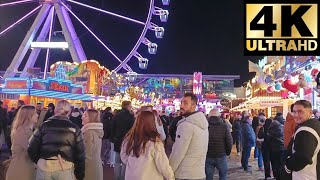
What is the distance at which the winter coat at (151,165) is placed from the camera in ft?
15.0

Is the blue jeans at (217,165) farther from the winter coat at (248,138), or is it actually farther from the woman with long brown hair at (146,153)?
the winter coat at (248,138)

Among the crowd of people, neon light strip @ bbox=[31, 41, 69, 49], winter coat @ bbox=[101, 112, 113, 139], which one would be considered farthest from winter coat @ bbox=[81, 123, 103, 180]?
neon light strip @ bbox=[31, 41, 69, 49]

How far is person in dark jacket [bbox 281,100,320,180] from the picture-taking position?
4090 mm

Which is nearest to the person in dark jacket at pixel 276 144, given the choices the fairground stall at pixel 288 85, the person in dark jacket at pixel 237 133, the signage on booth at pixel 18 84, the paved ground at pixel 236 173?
the paved ground at pixel 236 173

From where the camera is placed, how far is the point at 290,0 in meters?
5.80

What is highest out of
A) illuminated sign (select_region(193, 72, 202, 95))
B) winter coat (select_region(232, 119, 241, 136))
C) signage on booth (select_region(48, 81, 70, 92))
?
illuminated sign (select_region(193, 72, 202, 95))

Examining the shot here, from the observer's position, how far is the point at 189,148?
5.05 m

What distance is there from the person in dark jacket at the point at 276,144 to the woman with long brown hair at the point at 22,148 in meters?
5.12

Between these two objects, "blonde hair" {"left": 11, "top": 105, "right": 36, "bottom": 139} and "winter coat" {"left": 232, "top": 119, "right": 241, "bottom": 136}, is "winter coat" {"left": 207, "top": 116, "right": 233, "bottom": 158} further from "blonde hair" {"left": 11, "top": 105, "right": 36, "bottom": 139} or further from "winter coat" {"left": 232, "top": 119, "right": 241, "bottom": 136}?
"winter coat" {"left": 232, "top": 119, "right": 241, "bottom": 136}

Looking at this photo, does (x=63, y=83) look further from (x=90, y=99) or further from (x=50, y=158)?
(x=50, y=158)

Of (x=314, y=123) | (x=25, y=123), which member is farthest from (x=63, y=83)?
(x=314, y=123)

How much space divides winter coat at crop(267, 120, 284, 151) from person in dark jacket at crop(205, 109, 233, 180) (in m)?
2.25

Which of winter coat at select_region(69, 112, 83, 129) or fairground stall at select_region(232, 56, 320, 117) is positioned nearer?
winter coat at select_region(69, 112, 83, 129)

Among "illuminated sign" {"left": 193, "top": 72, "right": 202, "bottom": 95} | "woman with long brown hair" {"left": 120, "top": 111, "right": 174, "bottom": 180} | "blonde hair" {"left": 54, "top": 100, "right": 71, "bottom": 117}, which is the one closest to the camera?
"woman with long brown hair" {"left": 120, "top": 111, "right": 174, "bottom": 180}
